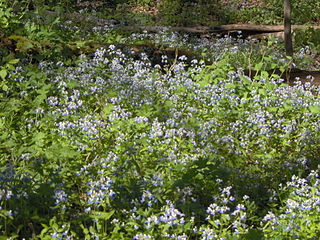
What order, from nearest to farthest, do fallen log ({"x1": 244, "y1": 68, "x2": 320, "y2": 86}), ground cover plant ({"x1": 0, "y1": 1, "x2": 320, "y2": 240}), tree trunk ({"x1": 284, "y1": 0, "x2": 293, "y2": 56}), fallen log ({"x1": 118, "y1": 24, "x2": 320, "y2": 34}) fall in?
ground cover plant ({"x1": 0, "y1": 1, "x2": 320, "y2": 240}), fallen log ({"x1": 244, "y1": 68, "x2": 320, "y2": 86}), tree trunk ({"x1": 284, "y1": 0, "x2": 293, "y2": 56}), fallen log ({"x1": 118, "y1": 24, "x2": 320, "y2": 34})

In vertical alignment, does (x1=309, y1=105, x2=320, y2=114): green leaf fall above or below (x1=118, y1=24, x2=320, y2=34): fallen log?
below

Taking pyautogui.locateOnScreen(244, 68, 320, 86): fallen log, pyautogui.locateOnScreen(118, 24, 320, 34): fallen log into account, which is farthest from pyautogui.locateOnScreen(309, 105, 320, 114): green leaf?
pyautogui.locateOnScreen(118, 24, 320, 34): fallen log

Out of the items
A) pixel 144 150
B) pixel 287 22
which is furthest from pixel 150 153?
pixel 287 22

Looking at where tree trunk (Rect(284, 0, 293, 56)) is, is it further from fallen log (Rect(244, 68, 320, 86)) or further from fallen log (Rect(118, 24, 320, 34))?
fallen log (Rect(118, 24, 320, 34))

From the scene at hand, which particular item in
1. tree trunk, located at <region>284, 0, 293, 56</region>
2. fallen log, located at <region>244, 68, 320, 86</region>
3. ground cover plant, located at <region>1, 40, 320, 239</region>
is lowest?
ground cover plant, located at <region>1, 40, 320, 239</region>

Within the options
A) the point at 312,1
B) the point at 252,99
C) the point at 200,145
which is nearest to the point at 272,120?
the point at 252,99

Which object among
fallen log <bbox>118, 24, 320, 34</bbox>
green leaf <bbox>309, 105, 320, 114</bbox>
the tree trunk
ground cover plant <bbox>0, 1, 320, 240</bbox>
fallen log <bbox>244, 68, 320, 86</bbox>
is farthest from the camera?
fallen log <bbox>118, 24, 320, 34</bbox>

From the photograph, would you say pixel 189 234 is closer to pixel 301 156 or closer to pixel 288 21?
pixel 301 156

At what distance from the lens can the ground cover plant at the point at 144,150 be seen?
12.7 ft

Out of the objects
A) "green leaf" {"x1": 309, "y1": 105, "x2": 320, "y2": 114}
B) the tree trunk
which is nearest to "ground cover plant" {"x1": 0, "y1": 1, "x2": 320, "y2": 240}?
"green leaf" {"x1": 309, "y1": 105, "x2": 320, "y2": 114}

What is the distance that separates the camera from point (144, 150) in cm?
498

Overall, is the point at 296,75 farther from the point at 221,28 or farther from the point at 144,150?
the point at 221,28

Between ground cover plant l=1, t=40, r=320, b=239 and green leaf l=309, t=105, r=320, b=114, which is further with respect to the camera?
green leaf l=309, t=105, r=320, b=114

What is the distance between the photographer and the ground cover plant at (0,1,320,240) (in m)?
3.86
